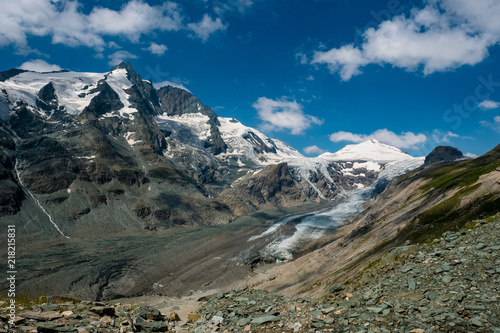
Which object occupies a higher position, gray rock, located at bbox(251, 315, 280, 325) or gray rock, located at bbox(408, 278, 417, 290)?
gray rock, located at bbox(408, 278, 417, 290)

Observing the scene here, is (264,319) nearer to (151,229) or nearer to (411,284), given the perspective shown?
(411,284)

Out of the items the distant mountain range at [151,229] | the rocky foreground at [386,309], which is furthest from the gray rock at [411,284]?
the distant mountain range at [151,229]

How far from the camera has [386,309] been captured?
14609 mm

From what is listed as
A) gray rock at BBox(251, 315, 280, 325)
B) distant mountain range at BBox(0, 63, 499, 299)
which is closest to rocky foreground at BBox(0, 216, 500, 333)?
gray rock at BBox(251, 315, 280, 325)

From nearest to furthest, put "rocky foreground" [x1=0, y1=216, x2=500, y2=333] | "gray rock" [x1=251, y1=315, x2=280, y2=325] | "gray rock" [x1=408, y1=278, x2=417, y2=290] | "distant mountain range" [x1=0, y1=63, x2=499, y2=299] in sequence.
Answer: "rocky foreground" [x1=0, y1=216, x2=500, y2=333]
"gray rock" [x1=251, y1=315, x2=280, y2=325]
"gray rock" [x1=408, y1=278, x2=417, y2=290]
"distant mountain range" [x1=0, y1=63, x2=499, y2=299]

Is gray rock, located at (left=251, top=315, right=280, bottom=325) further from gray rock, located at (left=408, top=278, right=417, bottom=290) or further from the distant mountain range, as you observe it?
the distant mountain range

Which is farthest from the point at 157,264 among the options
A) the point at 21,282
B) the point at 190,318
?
the point at 190,318

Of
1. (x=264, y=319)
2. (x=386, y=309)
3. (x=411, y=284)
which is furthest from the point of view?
(x=411, y=284)

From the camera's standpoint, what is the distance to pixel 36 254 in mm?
105312

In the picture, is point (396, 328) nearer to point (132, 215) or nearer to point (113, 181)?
point (132, 215)

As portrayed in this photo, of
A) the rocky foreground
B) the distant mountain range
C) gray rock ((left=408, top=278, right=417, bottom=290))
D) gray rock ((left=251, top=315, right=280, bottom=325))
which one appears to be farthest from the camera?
the distant mountain range

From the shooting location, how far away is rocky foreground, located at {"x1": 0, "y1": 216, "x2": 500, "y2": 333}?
12.9m

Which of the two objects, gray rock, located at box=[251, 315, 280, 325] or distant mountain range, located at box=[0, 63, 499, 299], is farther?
distant mountain range, located at box=[0, 63, 499, 299]

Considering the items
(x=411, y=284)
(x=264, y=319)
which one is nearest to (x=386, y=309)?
(x=411, y=284)
